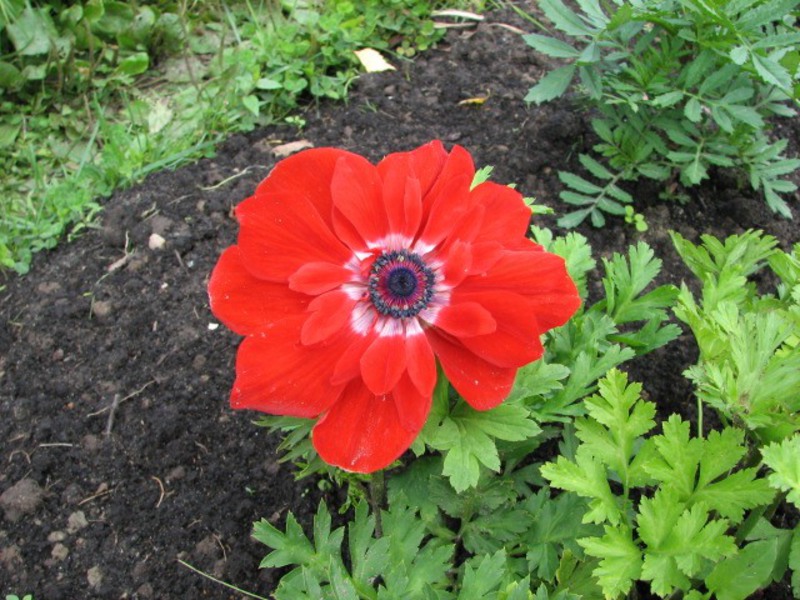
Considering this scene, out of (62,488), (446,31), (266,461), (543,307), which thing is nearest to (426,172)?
(543,307)

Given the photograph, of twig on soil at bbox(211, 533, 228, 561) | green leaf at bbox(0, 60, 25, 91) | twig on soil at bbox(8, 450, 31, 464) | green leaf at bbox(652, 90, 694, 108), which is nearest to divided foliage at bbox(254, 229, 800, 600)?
twig on soil at bbox(211, 533, 228, 561)

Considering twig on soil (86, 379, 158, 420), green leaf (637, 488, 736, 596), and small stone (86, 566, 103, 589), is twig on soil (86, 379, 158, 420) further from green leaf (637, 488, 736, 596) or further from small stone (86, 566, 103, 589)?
green leaf (637, 488, 736, 596)

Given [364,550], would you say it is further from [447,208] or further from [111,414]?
[111,414]

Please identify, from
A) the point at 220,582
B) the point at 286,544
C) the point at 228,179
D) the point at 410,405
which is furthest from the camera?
the point at 228,179

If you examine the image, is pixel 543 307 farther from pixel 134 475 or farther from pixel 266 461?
pixel 134 475

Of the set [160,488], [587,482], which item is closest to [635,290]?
[587,482]

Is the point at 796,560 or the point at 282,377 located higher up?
the point at 282,377

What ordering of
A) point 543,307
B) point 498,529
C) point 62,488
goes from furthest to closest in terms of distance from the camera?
point 62,488 < point 498,529 < point 543,307
